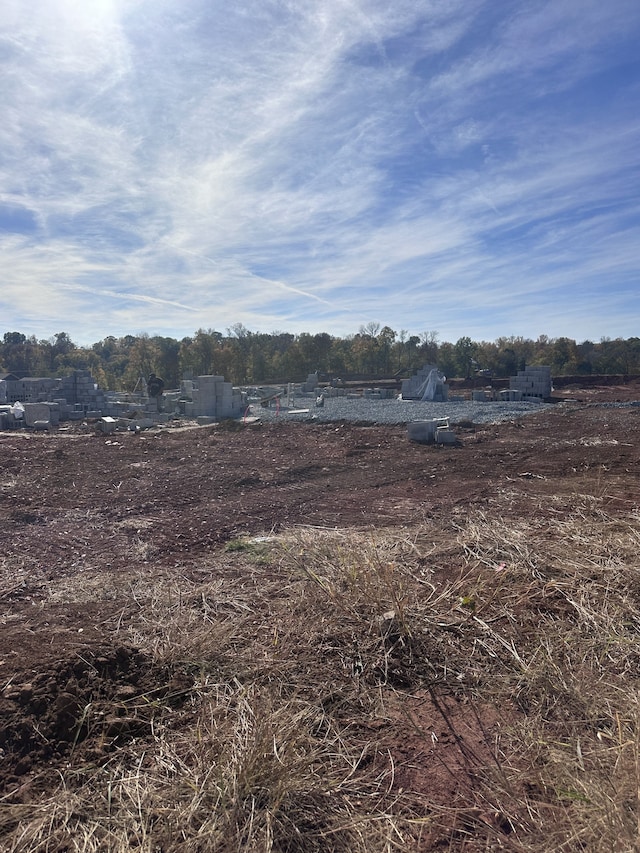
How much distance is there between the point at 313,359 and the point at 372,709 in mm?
53665

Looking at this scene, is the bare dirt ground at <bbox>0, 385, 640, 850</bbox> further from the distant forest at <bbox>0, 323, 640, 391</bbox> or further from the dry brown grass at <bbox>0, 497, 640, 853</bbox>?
the distant forest at <bbox>0, 323, 640, 391</bbox>

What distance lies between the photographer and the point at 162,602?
4.96 metres

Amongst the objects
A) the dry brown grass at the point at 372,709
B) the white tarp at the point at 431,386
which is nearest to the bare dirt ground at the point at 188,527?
the dry brown grass at the point at 372,709

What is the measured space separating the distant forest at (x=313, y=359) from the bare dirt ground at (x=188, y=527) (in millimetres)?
32072

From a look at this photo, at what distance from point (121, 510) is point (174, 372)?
44753 mm

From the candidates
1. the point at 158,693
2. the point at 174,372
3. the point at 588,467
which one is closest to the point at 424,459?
the point at 588,467

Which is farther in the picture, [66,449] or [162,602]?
[66,449]

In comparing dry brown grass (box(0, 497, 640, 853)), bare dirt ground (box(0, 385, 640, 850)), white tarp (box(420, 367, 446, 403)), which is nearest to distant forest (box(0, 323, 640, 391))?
white tarp (box(420, 367, 446, 403))

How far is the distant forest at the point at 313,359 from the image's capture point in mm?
50625

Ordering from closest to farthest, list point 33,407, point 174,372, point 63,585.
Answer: point 63,585 < point 33,407 < point 174,372

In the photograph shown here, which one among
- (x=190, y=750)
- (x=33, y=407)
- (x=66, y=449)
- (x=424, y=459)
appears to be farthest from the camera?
(x=33, y=407)

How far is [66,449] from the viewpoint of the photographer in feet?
52.7

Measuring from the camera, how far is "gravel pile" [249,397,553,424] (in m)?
22.0

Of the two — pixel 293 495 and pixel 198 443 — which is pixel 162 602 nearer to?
pixel 293 495
